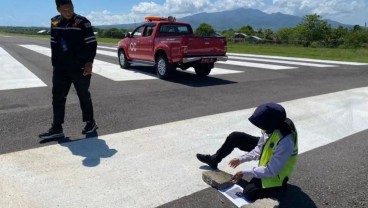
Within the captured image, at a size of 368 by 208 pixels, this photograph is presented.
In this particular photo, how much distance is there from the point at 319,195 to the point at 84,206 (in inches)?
91.9

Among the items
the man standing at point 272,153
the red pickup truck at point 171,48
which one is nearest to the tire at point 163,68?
the red pickup truck at point 171,48

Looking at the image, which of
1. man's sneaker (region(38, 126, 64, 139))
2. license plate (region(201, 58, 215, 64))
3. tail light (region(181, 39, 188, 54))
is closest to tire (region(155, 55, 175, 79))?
tail light (region(181, 39, 188, 54))

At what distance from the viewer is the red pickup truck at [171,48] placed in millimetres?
11039

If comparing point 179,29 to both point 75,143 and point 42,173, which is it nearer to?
point 75,143

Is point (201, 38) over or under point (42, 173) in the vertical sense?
over

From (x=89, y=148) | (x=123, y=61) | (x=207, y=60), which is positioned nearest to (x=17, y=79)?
(x=123, y=61)

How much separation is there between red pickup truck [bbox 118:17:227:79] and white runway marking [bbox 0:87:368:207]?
15.0 feet

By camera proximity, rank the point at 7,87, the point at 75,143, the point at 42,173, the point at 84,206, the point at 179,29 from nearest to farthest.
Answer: the point at 84,206, the point at 42,173, the point at 75,143, the point at 7,87, the point at 179,29

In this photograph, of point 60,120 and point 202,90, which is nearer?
point 60,120

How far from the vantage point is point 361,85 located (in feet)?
37.2

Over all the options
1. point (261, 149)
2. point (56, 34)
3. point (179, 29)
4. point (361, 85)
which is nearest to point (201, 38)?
point (179, 29)

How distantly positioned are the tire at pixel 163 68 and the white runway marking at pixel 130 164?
4.84 metres

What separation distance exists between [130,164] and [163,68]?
7.37 m

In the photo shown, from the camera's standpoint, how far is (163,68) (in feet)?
38.1
